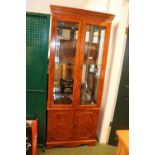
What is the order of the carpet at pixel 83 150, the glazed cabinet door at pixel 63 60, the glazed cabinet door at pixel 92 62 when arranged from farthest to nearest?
the carpet at pixel 83 150, the glazed cabinet door at pixel 92 62, the glazed cabinet door at pixel 63 60

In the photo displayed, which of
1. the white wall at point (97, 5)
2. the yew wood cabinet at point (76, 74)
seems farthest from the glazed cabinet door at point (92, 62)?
the white wall at point (97, 5)

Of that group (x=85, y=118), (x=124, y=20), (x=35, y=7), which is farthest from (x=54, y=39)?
(x=85, y=118)

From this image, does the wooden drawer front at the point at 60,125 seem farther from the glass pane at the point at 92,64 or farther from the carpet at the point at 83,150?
the glass pane at the point at 92,64

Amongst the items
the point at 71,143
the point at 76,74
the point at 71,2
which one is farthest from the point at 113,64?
the point at 71,143

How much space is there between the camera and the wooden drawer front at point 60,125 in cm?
229

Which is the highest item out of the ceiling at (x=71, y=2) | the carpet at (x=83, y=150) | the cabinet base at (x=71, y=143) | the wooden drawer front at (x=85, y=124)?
the ceiling at (x=71, y=2)

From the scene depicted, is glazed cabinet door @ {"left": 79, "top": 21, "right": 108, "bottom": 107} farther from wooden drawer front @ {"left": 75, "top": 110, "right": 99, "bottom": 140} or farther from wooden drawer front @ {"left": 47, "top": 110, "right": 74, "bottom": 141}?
wooden drawer front @ {"left": 47, "top": 110, "right": 74, "bottom": 141}

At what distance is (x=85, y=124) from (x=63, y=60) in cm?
102

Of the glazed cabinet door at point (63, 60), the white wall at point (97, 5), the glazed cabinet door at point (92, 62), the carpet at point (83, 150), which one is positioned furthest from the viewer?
the white wall at point (97, 5)

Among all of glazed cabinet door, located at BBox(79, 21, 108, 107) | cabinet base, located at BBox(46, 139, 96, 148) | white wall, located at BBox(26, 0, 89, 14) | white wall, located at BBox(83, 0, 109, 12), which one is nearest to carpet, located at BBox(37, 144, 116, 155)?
cabinet base, located at BBox(46, 139, 96, 148)

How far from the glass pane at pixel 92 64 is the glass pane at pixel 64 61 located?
0.59ft

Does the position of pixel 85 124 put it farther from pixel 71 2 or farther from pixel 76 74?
pixel 71 2

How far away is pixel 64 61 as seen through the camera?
7.46ft
